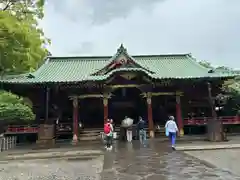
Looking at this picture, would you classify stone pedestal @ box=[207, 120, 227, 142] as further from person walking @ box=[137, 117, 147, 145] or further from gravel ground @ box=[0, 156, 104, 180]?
gravel ground @ box=[0, 156, 104, 180]

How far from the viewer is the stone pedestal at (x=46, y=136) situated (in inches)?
691

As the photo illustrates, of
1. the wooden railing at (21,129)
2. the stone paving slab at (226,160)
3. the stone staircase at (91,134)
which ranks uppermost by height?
the wooden railing at (21,129)

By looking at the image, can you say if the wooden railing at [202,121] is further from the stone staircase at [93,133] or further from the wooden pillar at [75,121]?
the wooden pillar at [75,121]

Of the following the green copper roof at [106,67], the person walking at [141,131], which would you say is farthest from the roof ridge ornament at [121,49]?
the person walking at [141,131]

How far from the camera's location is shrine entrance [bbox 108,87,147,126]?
2372 centimetres

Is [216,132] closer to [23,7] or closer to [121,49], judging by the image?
[121,49]

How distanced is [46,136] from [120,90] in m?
8.26

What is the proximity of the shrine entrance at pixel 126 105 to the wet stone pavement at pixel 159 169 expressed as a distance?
1229cm

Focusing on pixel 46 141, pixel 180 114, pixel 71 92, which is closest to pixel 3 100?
pixel 46 141

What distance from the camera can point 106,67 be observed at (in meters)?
20.2

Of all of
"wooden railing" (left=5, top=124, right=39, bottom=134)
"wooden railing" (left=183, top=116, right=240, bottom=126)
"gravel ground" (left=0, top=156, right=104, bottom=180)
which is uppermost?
"wooden railing" (left=183, top=116, right=240, bottom=126)

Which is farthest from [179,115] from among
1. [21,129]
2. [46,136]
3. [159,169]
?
[159,169]

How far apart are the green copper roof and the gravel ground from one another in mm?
9188

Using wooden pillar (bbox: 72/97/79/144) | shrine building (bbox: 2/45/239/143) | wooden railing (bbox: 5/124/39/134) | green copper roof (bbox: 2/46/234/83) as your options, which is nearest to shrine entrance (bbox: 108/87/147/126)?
shrine building (bbox: 2/45/239/143)
